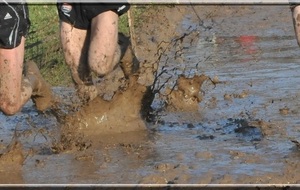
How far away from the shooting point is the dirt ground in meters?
5.71

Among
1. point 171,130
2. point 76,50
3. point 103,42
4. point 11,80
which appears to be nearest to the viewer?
point 11,80

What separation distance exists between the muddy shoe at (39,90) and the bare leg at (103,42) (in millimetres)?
475

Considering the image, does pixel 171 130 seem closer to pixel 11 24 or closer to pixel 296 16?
pixel 296 16

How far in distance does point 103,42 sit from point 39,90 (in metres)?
0.72

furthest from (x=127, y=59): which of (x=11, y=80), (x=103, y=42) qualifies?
(x=11, y=80)

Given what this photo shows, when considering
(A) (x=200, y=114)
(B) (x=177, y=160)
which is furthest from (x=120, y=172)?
(A) (x=200, y=114)

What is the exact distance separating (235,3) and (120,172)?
30.7ft

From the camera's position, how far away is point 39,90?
7.16 m

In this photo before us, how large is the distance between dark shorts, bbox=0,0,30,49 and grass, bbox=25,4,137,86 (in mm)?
2629

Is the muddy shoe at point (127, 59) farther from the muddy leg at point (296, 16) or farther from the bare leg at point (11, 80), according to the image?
the muddy leg at point (296, 16)

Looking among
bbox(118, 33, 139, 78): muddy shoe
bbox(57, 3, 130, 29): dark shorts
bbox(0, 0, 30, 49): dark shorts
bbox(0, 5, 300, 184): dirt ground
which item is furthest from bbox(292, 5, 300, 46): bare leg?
bbox(0, 0, 30, 49): dark shorts

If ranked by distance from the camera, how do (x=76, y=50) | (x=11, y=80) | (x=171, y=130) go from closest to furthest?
(x=11, y=80) → (x=171, y=130) → (x=76, y=50)

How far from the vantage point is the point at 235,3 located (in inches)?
583

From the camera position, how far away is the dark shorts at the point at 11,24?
6.27 m
